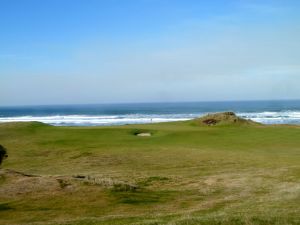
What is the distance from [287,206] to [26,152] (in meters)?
25.2

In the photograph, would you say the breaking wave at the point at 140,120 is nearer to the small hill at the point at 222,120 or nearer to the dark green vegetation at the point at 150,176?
the small hill at the point at 222,120

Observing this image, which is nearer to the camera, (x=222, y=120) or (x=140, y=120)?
(x=222, y=120)

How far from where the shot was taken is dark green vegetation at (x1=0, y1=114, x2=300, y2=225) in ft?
52.4

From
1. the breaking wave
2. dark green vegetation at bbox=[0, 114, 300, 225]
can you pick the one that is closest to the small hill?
dark green vegetation at bbox=[0, 114, 300, 225]

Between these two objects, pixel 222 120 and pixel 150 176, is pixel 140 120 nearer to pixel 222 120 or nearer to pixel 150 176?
pixel 222 120

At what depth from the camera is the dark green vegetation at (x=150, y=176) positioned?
16.0 metres

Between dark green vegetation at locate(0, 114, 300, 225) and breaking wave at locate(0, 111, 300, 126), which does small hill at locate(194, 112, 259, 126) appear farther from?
breaking wave at locate(0, 111, 300, 126)

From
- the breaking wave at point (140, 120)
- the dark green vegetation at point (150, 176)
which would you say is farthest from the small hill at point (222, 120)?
the breaking wave at point (140, 120)

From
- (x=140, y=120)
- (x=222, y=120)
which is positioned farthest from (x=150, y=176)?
(x=140, y=120)

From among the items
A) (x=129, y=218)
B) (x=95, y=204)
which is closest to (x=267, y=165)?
(x=95, y=204)

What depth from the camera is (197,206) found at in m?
17.8

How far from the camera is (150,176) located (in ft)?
85.4

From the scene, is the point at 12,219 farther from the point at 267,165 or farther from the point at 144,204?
the point at 267,165

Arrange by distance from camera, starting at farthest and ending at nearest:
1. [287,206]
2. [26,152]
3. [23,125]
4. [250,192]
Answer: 1. [23,125]
2. [26,152]
3. [250,192]
4. [287,206]
